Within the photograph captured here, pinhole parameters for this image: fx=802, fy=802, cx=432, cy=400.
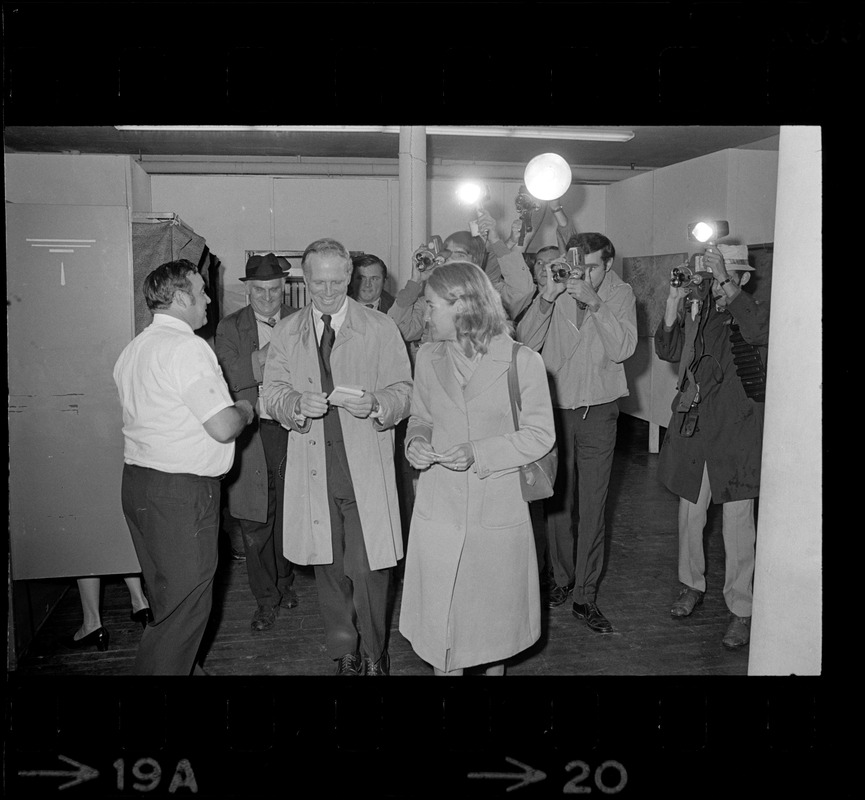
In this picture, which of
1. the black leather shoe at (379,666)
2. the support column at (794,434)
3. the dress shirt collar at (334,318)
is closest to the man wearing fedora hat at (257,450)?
the dress shirt collar at (334,318)

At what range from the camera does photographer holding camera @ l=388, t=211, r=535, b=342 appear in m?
3.73

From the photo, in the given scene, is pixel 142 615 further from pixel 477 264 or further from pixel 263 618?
pixel 477 264

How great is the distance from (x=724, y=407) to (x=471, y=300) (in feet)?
5.10

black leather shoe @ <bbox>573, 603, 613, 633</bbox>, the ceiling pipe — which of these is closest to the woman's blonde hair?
black leather shoe @ <bbox>573, 603, 613, 633</bbox>

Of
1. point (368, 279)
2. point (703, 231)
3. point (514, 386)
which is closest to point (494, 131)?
point (368, 279)

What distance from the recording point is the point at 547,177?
139 inches

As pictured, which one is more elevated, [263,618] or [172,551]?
[172,551]

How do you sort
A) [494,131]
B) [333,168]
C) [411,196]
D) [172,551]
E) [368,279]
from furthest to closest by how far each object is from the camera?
1. [333,168]
2. [494,131]
3. [411,196]
4. [368,279]
5. [172,551]
